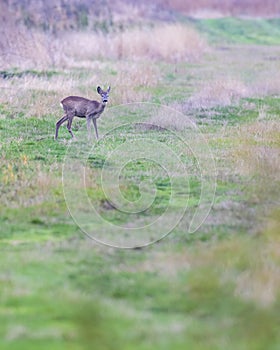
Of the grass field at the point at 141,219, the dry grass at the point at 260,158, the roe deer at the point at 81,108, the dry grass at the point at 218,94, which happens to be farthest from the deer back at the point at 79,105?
the dry grass at the point at 218,94

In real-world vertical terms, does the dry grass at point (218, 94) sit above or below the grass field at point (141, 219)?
above

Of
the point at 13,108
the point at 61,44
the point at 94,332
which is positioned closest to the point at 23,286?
the point at 94,332

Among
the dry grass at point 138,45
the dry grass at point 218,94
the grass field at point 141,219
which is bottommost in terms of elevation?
the grass field at point 141,219

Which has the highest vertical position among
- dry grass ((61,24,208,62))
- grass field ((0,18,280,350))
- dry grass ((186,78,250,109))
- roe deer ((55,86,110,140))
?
dry grass ((61,24,208,62))

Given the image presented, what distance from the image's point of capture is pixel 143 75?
72.2 ft

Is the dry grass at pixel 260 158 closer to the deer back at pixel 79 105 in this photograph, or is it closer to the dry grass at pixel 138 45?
the deer back at pixel 79 105

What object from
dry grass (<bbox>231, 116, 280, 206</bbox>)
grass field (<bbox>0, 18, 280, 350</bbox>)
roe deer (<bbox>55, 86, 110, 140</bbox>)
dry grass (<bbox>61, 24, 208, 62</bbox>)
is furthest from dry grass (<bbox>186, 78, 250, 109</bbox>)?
dry grass (<bbox>61, 24, 208, 62</bbox>)

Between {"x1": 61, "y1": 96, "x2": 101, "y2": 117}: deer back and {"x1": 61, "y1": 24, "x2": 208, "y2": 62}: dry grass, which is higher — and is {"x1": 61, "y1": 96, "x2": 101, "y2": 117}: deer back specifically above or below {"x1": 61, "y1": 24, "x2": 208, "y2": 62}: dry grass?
below

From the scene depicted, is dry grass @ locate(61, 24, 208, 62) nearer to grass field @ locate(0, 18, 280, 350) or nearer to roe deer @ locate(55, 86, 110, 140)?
grass field @ locate(0, 18, 280, 350)

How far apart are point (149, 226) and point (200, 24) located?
28625mm

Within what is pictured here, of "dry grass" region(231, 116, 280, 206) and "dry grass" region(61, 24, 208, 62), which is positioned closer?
"dry grass" region(231, 116, 280, 206)

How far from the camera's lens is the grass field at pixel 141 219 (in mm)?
7238

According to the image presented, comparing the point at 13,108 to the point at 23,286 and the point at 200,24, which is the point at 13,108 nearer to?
the point at 23,286

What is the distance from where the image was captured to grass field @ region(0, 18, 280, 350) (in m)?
7.24
